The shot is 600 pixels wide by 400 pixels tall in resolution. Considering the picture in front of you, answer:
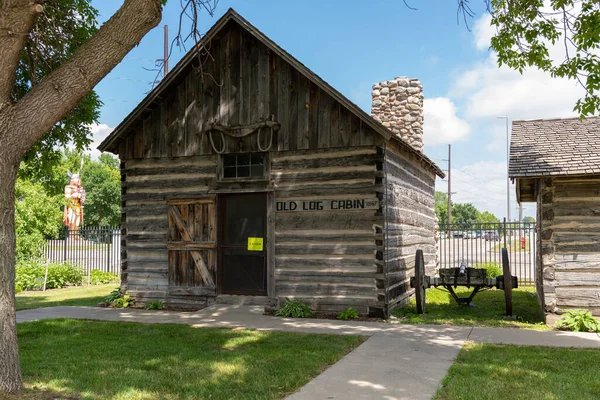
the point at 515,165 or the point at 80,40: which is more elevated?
the point at 80,40

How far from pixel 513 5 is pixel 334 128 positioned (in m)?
4.52

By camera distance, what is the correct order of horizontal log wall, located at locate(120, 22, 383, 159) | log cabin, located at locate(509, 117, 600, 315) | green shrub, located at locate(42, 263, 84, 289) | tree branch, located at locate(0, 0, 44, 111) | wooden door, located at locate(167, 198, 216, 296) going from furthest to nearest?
green shrub, located at locate(42, 263, 84, 289), wooden door, located at locate(167, 198, 216, 296), horizontal log wall, located at locate(120, 22, 383, 159), log cabin, located at locate(509, 117, 600, 315), tree branch, located at locate(0, 0, 44, 111)

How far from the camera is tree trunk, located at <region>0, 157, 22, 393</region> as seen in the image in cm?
566

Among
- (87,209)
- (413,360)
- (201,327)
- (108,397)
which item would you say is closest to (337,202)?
(201,327)

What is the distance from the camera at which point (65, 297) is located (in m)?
16.7

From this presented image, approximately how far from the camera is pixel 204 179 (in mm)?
12828

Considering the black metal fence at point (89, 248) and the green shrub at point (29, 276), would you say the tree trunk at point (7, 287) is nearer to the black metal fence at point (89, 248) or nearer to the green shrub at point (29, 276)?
the green shrub at point (29, 276)

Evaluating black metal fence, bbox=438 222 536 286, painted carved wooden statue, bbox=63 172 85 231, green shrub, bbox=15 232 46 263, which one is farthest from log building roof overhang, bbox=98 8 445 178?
painted carved wooden statue, bbox=63 172 85 231

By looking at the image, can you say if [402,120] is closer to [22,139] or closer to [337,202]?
[337,202]

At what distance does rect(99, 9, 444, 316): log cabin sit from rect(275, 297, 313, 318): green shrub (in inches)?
7.5

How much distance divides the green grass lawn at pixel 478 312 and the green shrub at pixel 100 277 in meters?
12.8

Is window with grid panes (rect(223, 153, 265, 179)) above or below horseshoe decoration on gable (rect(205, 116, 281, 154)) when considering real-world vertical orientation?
below

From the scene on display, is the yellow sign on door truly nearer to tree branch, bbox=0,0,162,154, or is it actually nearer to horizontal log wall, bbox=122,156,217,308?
horizontal log wall, bbox=122,156,217,308

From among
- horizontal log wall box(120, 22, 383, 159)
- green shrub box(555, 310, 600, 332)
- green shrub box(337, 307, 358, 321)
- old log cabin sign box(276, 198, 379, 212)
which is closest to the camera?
green shrub box(555, 310, 600, 332)
